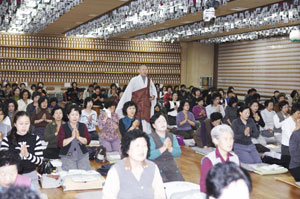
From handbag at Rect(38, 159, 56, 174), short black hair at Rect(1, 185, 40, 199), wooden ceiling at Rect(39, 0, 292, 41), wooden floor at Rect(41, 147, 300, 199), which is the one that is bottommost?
wooden floor at Rect(41, 147, 300, 199)

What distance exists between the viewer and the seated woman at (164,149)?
15.2 feet

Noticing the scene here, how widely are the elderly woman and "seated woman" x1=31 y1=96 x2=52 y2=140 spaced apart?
5128 millimetres

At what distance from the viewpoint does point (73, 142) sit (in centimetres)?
586

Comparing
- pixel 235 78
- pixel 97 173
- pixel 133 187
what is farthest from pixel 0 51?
pixel 133 187

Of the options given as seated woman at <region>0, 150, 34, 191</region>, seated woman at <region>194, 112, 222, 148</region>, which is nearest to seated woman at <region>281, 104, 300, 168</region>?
seated woman at <region>194, 112, 222, 148</region>

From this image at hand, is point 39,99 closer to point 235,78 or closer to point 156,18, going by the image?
point 156,18

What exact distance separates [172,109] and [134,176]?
330 inches

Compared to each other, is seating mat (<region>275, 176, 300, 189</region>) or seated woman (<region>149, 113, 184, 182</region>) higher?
seated woman (<region>149, 113, 184, 182</region>)

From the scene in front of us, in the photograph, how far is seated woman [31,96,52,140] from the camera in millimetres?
8087

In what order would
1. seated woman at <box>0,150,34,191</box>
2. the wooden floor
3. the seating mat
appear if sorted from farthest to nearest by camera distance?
the seating mat → the wooden floor → seated woman at <box>0,150,34,191</box>

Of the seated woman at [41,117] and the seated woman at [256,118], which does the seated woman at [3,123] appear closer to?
the seated woman at [41,117]

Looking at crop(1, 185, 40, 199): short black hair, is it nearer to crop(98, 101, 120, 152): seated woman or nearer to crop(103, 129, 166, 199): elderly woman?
crop(103, 129, 166, 199): elderly woman

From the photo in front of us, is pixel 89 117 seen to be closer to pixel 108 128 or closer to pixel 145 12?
pixel 108 128

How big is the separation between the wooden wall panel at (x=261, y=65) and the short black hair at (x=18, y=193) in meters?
13.7
